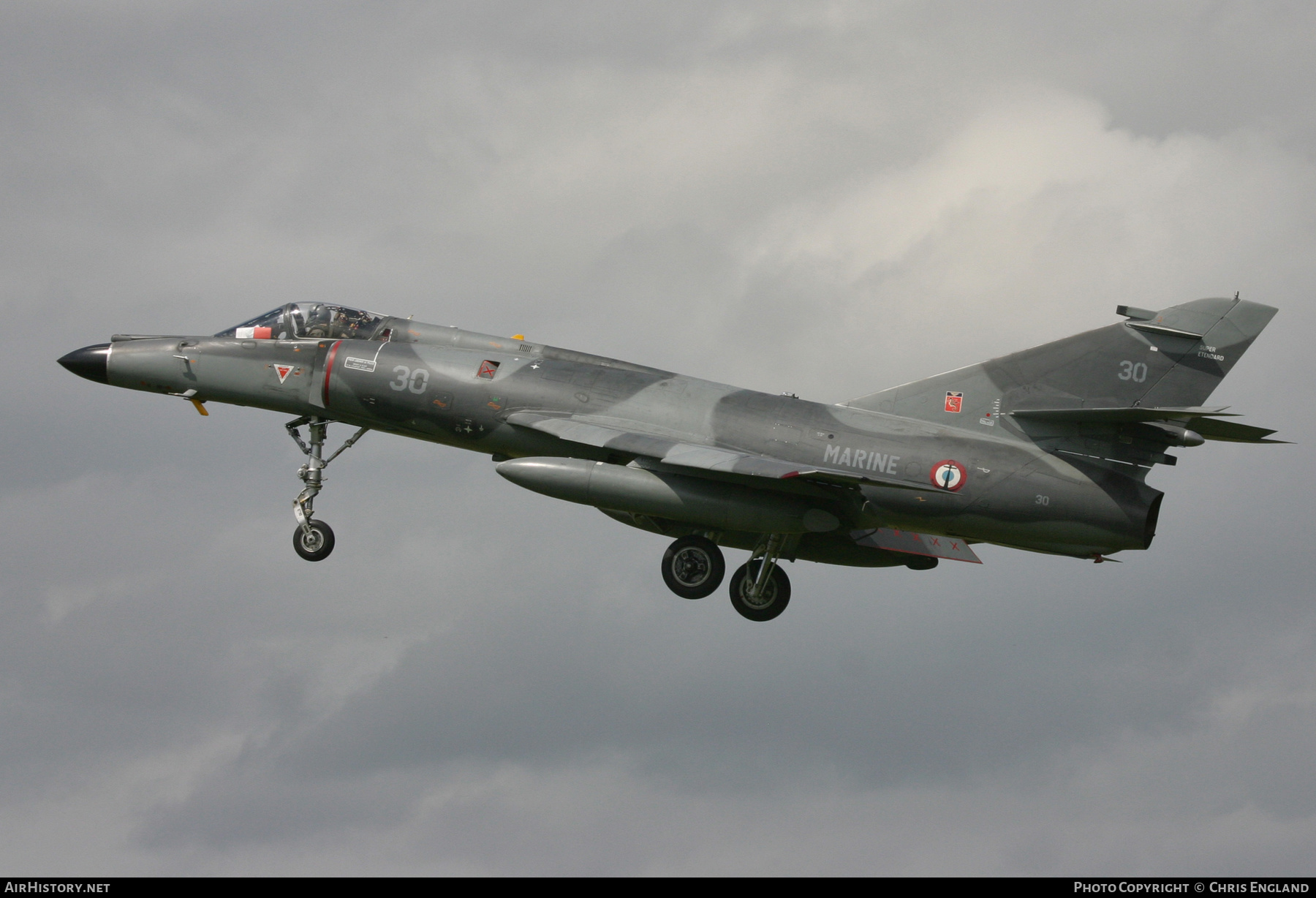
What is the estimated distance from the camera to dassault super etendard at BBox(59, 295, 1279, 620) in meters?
22.1

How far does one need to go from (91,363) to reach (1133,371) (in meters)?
17.1

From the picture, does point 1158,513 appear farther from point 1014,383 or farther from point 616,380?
point 616,380

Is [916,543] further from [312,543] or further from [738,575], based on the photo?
[312,543]

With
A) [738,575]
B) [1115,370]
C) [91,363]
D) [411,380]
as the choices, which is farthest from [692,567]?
[91,363]

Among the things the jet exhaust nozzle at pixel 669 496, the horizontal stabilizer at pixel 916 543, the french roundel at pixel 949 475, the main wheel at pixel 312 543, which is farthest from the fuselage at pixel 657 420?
the main wheel at pixel 312 543

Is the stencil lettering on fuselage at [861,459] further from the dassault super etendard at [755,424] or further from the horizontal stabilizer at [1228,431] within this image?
the horizontal stabilizer at [1228,431]

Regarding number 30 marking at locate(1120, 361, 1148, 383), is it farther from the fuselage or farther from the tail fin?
the fuselage

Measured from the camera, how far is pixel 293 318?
24.3 m

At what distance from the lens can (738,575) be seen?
79.9 feet

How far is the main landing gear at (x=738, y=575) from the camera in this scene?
909 inches

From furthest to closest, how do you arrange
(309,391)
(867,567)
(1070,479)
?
(867,567) → (309,391) → (1070,479)

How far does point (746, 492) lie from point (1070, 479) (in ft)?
16.5

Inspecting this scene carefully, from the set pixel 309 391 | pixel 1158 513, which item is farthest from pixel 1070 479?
pixel 309 391

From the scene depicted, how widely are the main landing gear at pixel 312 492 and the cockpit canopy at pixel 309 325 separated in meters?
1.45
